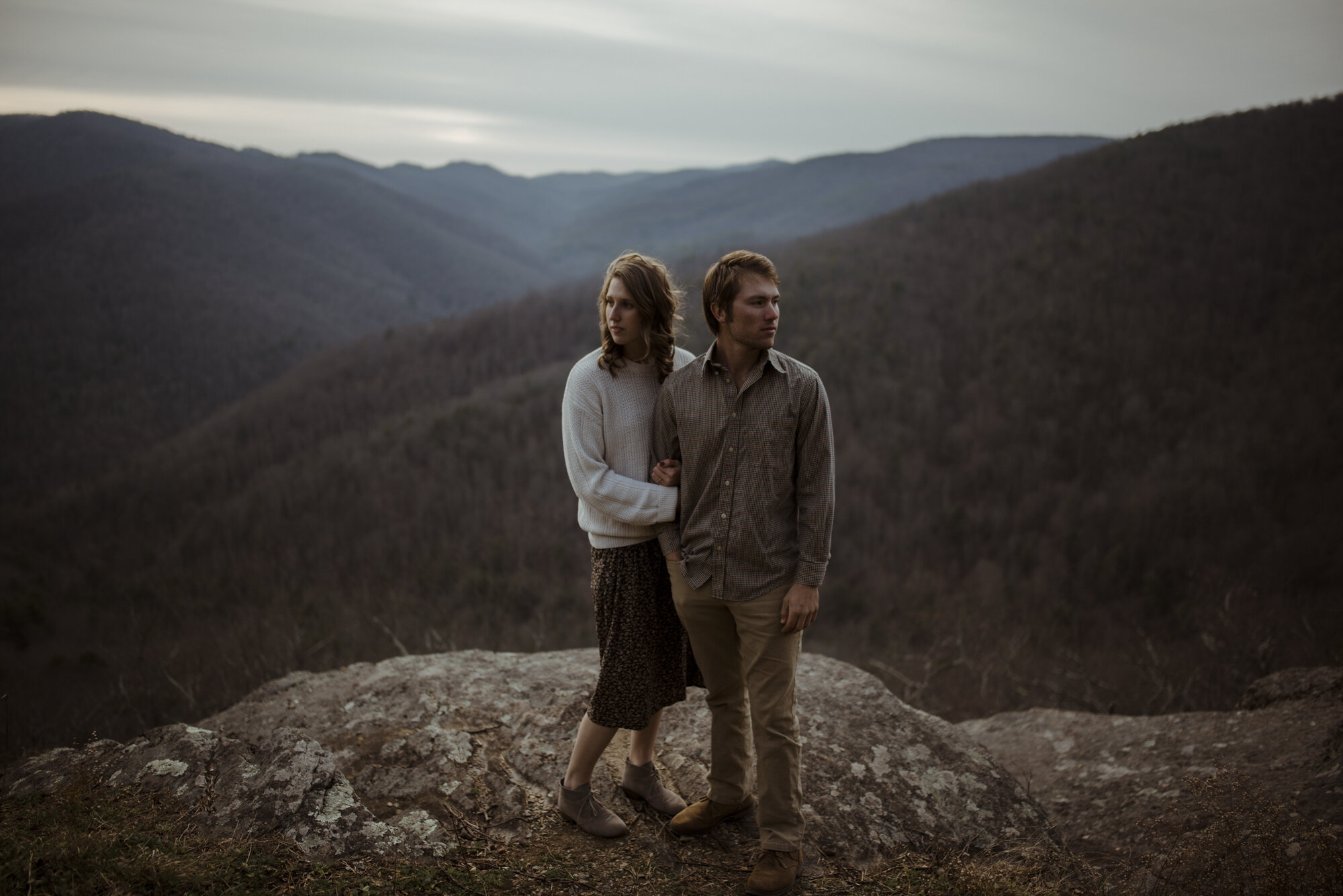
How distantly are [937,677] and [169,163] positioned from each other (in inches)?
4083

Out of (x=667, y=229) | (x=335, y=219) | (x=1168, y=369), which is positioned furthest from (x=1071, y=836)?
(x=667, y=229)

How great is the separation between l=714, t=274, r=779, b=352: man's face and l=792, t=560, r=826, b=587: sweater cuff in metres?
0.72

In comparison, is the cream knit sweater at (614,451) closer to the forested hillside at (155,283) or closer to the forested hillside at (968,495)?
the forested hillside at (968,495)

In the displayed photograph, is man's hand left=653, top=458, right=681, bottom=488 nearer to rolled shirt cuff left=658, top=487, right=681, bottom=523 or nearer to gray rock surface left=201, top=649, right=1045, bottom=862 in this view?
rolled shirt cuff left=658, top=487, right=681, bottom=523

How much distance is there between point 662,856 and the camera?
266 cm

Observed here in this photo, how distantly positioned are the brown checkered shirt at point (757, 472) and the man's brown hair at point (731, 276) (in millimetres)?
179

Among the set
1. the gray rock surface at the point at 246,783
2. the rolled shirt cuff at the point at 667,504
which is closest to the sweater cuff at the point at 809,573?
the rolled shirt cuff at the point at 667,504

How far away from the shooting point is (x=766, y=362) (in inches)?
93.4

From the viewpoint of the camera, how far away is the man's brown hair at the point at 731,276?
233 cm

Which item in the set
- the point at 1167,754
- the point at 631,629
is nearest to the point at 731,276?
the point at 631,629

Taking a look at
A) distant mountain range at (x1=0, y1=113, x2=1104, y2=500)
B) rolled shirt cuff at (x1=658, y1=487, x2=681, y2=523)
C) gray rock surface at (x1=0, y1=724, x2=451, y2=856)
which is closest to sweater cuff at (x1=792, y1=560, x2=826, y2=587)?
rolled shirt cuff at (x1=658, y1=487, x2=681, y2=523)

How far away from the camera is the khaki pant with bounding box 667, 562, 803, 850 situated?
7.91ft

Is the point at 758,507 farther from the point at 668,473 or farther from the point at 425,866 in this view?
the point at 425,866

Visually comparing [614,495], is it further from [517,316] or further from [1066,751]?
[517,316]
